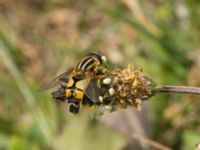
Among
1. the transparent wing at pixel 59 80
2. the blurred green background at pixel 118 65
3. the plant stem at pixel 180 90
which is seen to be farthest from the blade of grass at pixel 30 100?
the plant stem at pixel 180 90

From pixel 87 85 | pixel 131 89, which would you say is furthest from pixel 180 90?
pixel 87 85

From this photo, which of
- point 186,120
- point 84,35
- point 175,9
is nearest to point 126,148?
point 186,120

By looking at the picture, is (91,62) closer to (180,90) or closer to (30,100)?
(180,90)

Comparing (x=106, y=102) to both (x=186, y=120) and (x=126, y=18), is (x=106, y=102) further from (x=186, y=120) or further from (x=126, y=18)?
(x=126, y=18)

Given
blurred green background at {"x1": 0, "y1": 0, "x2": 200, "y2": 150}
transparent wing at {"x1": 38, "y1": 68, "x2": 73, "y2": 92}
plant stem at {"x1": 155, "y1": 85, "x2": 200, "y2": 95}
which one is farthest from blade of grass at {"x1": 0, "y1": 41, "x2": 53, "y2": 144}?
plant stem at {"x1": 155, "y1": 85, "x2": 200, "y2": 95}

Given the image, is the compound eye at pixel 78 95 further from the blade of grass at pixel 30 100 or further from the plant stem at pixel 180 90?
the blade of grass at pixel 30 100

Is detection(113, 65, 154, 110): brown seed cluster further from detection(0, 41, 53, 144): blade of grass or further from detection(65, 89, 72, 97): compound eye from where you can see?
detection(0, 41, 53, 144): blade of grass
